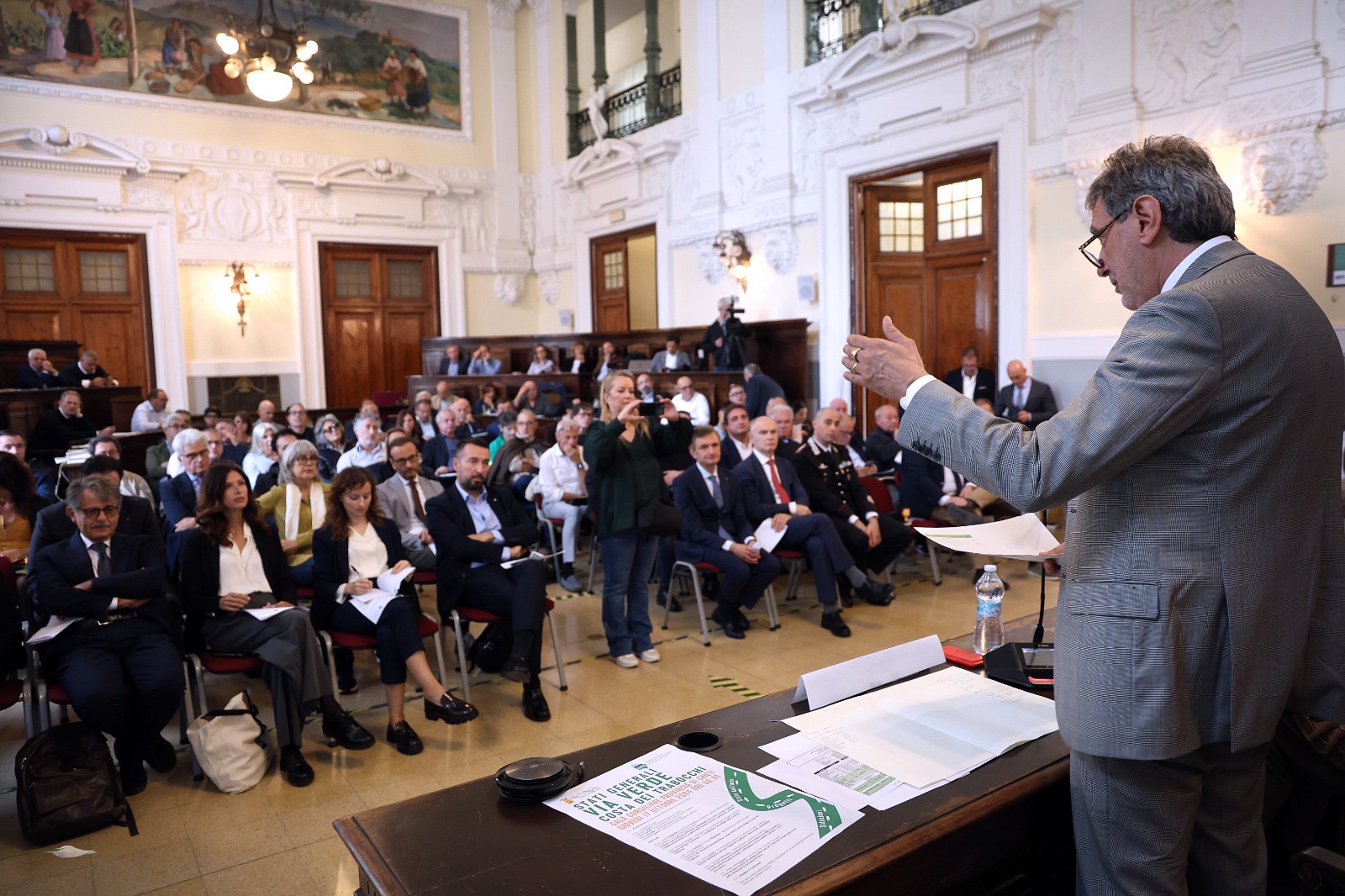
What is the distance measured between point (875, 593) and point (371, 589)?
10.5 ft

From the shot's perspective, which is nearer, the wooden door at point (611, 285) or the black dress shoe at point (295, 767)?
the black dress shoe at point (295, 767)

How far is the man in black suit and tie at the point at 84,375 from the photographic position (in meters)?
10.6

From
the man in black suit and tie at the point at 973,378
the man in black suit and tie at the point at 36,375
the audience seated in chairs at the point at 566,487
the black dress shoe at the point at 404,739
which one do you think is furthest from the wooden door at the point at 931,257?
the man in black suit and tie at the point at 36,375

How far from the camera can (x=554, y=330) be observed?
16.9m

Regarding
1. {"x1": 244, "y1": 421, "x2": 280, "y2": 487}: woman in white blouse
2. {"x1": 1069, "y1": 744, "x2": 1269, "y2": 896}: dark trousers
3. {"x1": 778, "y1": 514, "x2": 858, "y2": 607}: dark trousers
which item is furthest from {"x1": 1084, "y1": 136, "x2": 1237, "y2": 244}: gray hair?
{"x1": 244, "y1": 421, "x2": 280, "y2": 487}: woman in white blouse

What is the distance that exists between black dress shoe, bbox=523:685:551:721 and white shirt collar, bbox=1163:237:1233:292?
3450 millimetres

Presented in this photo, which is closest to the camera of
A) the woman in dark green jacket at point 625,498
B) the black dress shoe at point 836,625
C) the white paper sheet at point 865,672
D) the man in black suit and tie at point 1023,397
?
the white paper sheet at point 865,672

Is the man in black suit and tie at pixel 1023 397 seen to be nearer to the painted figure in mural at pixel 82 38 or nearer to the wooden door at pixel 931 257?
the wooden door at pixel 931 257

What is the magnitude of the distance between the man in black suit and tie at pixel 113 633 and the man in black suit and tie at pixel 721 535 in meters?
2.71

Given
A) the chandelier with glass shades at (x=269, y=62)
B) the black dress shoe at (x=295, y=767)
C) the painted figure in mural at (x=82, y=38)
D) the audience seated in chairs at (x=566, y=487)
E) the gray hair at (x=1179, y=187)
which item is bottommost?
the black dress shoe at (x=295, y=767)

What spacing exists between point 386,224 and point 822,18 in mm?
8153

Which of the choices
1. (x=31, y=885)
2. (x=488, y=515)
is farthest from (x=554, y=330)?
(x=31, y=885)

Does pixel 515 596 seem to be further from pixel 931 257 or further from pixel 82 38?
pixel 82 38

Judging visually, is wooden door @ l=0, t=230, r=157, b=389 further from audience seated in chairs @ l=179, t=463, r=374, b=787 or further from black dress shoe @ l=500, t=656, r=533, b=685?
black dress shoe @ l=500, t=656, r=533, b=685
